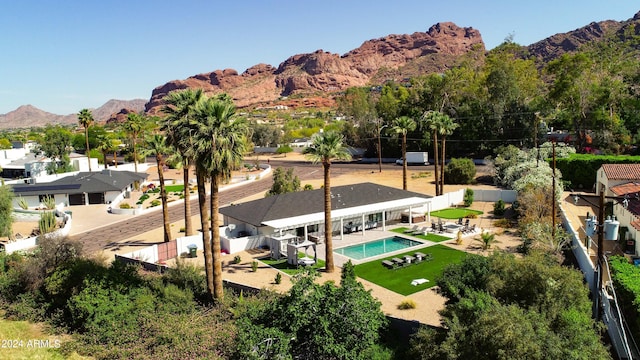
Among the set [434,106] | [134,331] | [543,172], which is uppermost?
[434,106]

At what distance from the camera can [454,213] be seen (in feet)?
142

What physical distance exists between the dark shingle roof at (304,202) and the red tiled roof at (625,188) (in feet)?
49.7

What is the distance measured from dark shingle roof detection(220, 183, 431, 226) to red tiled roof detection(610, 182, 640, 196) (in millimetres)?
15137

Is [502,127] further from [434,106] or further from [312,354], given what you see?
[312,354]

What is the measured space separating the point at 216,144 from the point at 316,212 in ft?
51.8

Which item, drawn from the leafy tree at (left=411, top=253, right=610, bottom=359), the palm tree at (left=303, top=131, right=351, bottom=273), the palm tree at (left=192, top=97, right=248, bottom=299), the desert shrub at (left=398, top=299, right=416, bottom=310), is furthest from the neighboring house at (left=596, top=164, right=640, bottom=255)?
the palm tree at (left=192, top=97, right=248, bottom=299)

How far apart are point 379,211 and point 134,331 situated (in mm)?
22332

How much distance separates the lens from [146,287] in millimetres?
22594

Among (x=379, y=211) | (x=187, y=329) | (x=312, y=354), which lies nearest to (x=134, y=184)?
(x=379, y=211)

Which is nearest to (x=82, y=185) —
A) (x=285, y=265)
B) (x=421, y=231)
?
(x=285, y=265)

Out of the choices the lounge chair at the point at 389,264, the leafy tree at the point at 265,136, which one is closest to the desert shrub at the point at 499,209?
the lounge chair at the point at 389,264

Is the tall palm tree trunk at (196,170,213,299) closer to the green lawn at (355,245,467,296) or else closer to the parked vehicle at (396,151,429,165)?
the green lawn at (355,245,467,296)

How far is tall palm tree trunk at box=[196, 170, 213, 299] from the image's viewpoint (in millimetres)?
21703

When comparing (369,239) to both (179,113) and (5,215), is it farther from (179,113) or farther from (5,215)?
(5,215)
